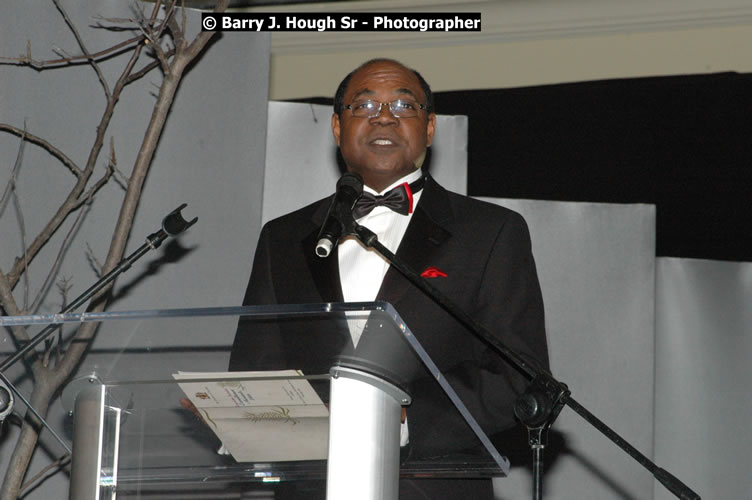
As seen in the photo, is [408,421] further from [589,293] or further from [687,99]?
[687,99]

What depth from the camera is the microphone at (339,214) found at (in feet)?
5.82

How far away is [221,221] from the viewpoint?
3598 millimetres

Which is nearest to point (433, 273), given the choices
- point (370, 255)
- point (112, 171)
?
point (370, 255)

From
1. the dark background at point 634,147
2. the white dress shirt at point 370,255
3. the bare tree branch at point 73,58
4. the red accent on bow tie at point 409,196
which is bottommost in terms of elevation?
the white dress shirt at point 370,255

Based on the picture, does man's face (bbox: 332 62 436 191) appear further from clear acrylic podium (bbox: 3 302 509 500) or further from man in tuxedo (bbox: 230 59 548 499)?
clear acrylic podium (bbox: 3 302 509 500)

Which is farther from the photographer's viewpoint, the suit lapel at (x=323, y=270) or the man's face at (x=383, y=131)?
the man's face at (x=383, y=131)

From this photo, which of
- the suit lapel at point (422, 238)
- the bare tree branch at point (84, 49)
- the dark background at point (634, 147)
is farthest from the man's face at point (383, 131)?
the dark background at point (634, 147)

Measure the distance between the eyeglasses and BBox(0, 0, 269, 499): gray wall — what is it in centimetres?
110

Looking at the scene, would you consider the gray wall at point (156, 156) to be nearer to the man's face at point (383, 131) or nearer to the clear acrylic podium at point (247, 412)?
the man's face at point (383, 131)

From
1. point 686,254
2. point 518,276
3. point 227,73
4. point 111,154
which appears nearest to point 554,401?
point 518,276

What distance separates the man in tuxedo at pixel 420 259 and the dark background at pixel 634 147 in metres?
2.03

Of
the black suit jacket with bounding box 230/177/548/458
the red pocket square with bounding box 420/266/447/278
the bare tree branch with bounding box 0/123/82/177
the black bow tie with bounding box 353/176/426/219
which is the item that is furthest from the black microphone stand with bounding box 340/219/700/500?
the bare tree branch with bounding box 0/123/82/177

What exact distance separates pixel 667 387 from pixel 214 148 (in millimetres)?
2042

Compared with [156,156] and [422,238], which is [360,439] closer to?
[422,238]
